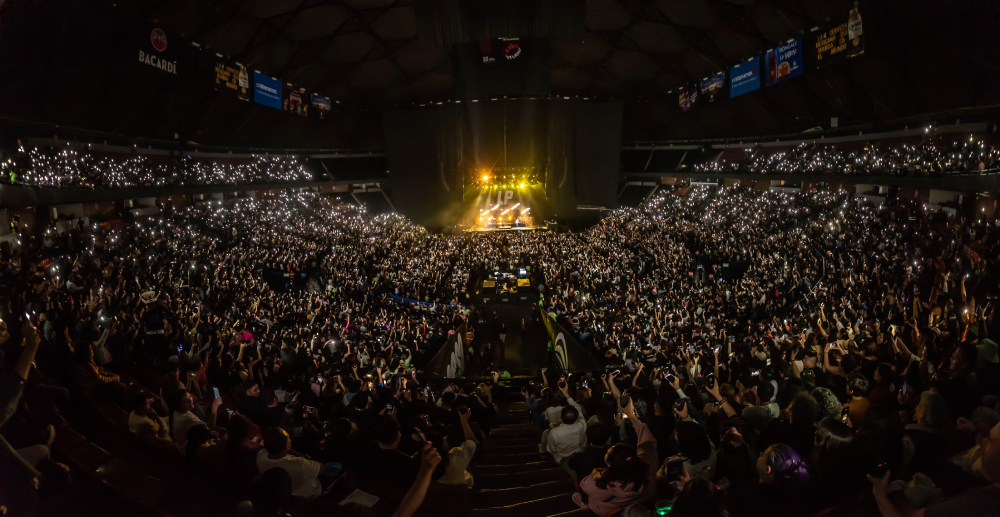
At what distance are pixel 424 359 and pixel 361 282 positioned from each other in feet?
23.5

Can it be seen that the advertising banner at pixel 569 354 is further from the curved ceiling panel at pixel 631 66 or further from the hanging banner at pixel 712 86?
the curved ceiling panel at pixel 631 66

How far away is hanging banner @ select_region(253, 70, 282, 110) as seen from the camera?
83.3 ft

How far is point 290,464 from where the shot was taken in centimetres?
306

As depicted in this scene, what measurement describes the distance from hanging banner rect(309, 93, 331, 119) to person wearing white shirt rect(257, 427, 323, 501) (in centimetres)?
3261

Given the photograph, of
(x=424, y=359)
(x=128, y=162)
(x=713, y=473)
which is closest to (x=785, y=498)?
(x=713, y=473)

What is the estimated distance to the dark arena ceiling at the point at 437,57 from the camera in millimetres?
14953

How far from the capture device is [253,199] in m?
31.9

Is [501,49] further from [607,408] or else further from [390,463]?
[390,463]

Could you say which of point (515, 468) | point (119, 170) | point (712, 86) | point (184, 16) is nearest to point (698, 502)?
point (515, 468)

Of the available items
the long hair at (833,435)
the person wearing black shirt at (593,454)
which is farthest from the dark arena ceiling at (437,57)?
the person wearing black shirt at (593,454)

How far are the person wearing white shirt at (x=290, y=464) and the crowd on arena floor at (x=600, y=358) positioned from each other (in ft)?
0.05

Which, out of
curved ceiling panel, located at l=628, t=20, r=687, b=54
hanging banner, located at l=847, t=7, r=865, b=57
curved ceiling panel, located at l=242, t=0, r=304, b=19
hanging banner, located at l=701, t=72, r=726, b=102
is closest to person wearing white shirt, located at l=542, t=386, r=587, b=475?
hanging banner, located at l=847, t=7, r=865, b=57

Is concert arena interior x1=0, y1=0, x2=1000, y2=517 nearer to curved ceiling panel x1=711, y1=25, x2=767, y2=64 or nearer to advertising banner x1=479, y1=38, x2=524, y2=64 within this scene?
advertising banner x1=479, y1=38, x2=524, y2=64

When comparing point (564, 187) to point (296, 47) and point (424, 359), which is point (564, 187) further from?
point (424, 359)
